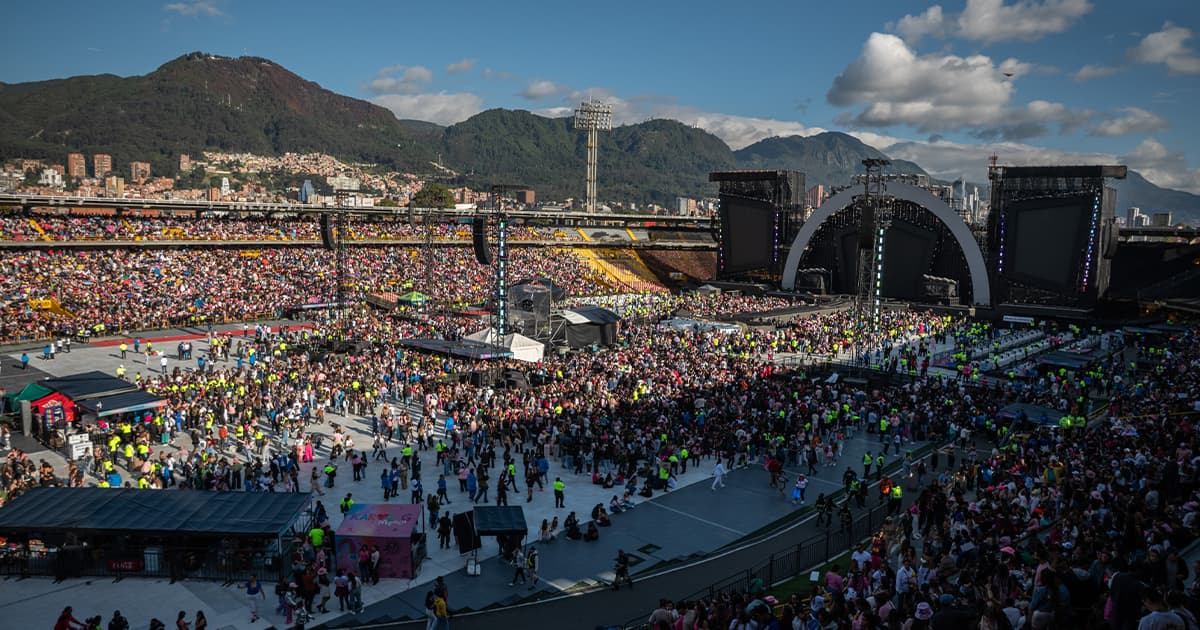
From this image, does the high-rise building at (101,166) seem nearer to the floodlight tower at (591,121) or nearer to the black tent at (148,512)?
the floodlight tower at (591,121)

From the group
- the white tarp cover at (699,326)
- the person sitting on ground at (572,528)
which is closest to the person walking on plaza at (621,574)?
the person sitting on ground at (572,528)

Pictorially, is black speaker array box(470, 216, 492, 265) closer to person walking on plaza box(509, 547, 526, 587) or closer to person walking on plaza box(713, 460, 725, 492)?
person walking on plaza box(713, 460, 725, 492)

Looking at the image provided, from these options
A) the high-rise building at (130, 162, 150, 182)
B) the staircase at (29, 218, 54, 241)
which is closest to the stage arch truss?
the staircase at (29, 218, 54, 241)

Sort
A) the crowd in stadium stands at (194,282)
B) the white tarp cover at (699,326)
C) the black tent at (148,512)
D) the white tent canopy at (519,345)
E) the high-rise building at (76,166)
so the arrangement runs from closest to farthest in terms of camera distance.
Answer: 1. the black tent at (148,512)
2. the white tent canopy at (519,345)
3. the crowd in stadium stands at (194,282)
4. the white tarp cover at (699,326)
5. the high-rise building at (76,166)

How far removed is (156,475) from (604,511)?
9979 mm

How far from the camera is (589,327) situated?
33.2m

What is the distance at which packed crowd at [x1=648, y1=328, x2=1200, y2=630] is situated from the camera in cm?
689

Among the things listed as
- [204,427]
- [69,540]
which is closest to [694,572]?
[69,540]

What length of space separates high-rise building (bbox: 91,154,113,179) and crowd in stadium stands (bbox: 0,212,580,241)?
121977mm

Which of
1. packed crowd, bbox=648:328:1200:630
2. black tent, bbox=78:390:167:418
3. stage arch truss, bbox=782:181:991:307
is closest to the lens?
packed crowd, bbox=648:328:1200:630

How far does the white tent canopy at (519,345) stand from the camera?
28391mm

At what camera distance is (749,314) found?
43.1 metres

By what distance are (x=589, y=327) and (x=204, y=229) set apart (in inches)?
1358

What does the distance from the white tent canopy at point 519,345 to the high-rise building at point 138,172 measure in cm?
15872
